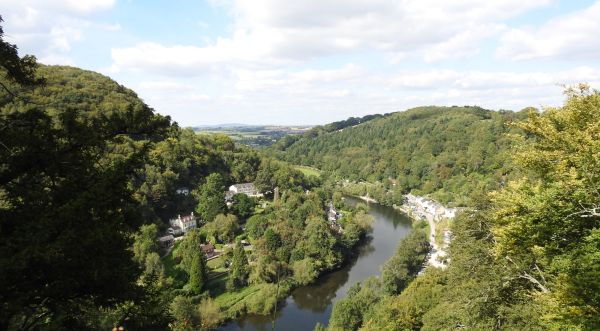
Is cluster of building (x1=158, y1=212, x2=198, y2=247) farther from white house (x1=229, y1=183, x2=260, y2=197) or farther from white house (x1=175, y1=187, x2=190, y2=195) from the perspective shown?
white house (x1=229, y1=183, x2=260, y2=197)

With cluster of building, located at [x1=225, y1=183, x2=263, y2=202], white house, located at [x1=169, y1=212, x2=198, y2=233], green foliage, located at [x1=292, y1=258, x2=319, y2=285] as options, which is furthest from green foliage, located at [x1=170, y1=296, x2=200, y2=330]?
cluster of building, located at [x1=225, y1=183, x2=263, y2=202]

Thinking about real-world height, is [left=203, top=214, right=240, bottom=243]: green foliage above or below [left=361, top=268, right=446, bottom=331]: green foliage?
below

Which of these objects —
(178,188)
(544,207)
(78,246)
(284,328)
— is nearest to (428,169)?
(178,188)

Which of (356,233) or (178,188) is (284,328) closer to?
(356,233)

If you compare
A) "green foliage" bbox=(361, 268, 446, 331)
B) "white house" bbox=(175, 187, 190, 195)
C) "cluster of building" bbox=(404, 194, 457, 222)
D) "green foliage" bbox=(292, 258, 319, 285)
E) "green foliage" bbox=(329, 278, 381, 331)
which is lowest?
"cluster of building" bbox=(404, 194, 457, 222)

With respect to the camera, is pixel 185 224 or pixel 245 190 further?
pixel 245 190

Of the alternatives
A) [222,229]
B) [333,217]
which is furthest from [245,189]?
[222,229]

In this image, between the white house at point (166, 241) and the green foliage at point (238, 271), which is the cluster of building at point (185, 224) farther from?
the green foliage at point (238, 271)

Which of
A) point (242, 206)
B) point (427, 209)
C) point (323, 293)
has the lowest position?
point (427, 209)

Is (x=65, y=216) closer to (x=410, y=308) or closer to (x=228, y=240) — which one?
(x=410, y=308)
